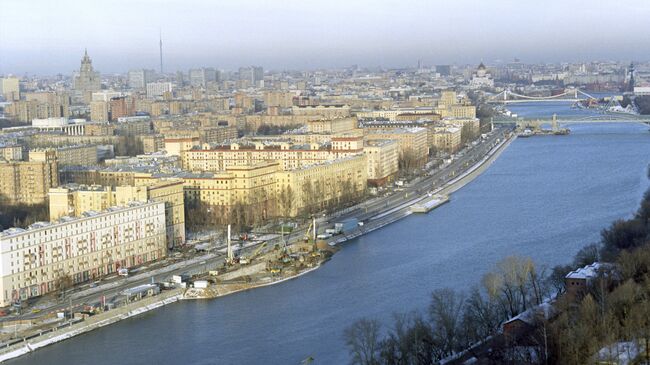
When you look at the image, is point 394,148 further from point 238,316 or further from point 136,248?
point 238,316

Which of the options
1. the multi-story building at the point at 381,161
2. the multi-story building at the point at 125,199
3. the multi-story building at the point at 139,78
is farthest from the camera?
the multi-story building at the point at 139,78

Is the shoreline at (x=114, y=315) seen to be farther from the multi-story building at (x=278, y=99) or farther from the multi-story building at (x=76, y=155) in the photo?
the multi-story building at (x=278, y=99)

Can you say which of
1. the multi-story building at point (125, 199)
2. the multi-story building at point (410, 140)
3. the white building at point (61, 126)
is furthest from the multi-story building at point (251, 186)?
the white building at point (61, 126)

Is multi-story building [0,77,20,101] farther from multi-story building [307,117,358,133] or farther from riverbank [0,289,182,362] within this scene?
riverbank [0,289,182,362]

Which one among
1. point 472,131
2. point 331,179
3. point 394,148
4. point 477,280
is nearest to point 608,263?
point 477,280

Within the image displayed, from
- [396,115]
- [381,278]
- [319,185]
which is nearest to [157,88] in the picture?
[396,115]

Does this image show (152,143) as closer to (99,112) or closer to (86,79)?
(99,112)
